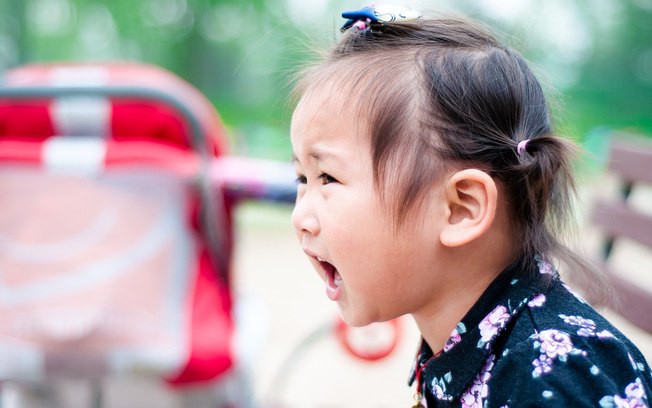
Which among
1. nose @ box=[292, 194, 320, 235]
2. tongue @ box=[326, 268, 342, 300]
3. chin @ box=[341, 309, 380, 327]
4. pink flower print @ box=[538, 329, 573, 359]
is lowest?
chin @ box=[341, 309, 380, 327]

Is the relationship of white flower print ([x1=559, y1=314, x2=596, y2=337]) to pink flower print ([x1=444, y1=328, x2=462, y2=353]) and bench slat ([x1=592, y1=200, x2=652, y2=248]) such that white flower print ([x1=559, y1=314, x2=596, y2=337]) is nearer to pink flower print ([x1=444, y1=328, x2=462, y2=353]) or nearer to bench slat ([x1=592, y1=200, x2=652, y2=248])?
pink flower print ([x1=444, y1=328, x2=462, y2=353])

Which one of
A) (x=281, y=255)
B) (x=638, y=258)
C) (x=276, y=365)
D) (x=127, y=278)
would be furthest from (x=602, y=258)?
(x=281, y=255)

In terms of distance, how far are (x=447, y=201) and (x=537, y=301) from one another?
15 cm

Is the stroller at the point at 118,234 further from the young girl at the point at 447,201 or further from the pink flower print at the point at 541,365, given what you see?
the pink flower print at the point at 541,365

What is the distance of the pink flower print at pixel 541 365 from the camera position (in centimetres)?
70

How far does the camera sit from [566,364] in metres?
0.71

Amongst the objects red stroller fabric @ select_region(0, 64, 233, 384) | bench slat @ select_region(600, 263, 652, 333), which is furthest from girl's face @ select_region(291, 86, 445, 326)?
red stroller fabric @ select_region(0, 64, 233, 384)

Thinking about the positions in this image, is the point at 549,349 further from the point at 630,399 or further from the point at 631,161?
the point at 631,161

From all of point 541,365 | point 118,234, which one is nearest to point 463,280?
point 541,365

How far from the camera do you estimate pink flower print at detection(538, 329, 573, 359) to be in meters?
0.72

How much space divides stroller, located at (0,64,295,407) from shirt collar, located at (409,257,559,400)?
74 cm

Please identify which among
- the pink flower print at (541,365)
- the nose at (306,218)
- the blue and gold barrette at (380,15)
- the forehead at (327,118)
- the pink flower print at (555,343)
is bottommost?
the pink flower print at (541,365)

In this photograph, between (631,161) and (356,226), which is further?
(631,161)

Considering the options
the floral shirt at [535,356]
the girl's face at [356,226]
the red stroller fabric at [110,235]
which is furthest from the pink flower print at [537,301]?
the red stroller fabric at [110,235]
